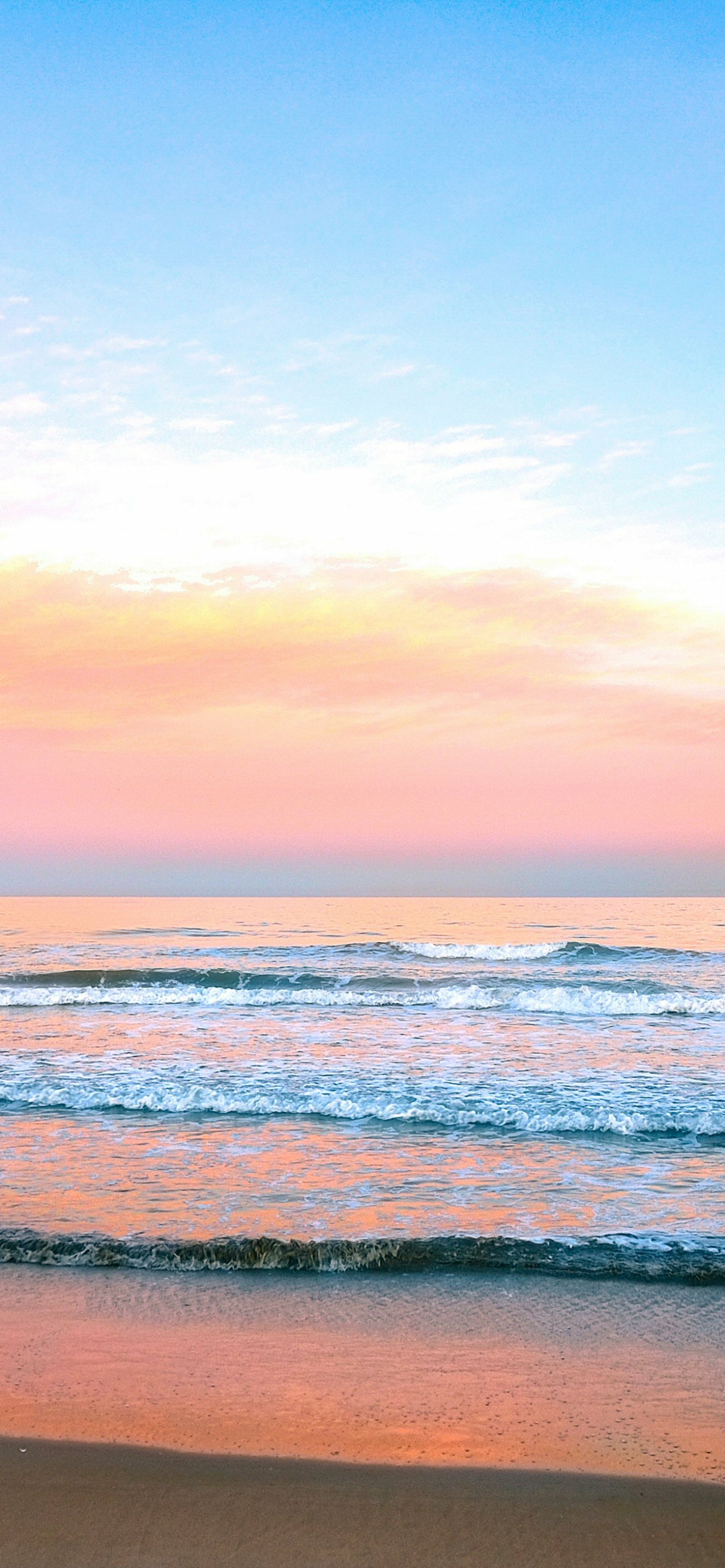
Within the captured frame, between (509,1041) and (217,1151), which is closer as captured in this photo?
(217,1151)

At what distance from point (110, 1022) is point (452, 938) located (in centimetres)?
2428

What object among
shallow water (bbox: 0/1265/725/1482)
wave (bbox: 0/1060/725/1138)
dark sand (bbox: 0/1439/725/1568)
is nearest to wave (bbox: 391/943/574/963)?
wave (bbox: 0/1060/725/1138)

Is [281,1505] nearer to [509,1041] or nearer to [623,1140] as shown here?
[623,1140]

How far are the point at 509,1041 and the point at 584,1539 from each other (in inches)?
583

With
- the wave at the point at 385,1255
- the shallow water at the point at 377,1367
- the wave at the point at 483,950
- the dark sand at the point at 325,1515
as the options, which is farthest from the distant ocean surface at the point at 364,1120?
the wave at the point at 483,950

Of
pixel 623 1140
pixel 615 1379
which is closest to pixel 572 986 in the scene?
pixel 623 1140

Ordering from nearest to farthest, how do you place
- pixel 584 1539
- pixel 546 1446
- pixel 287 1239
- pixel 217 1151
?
pixel 584 1539
pixel 546 1446
pixel 287 1239
pixel 217 1151

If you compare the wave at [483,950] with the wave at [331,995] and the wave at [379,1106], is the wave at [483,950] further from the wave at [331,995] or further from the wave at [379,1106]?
the wave at [379,1106]

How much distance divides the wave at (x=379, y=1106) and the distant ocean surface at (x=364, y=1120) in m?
0.04

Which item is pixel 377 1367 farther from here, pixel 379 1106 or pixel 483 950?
pixel 483 950

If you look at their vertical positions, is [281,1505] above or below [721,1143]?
above

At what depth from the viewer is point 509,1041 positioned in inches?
721

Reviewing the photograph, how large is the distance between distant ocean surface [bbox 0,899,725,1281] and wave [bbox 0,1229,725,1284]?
0.02 metres

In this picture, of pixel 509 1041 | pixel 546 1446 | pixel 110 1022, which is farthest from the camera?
pixel 110 1022
